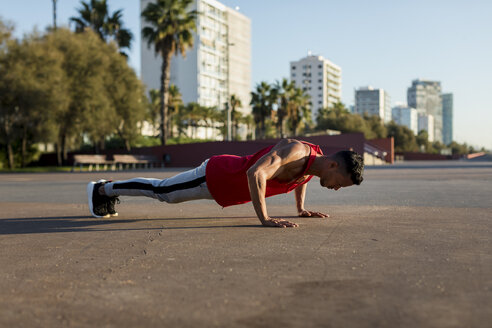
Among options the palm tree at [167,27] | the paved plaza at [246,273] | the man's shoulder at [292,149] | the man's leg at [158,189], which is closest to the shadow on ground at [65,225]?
the paved plaza at [246,273]

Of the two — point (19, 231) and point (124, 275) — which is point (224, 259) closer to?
point (124, 275)

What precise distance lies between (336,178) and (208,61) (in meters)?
110

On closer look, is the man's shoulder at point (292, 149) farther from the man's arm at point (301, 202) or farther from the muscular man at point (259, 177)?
the man's arm at point (301, 202)

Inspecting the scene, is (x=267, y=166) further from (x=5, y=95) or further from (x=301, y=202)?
(x=5, y=95)

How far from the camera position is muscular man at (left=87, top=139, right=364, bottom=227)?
4648mm

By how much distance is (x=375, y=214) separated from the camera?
639 centimetres

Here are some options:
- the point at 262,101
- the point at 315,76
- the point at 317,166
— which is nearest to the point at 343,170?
the point at 317,166

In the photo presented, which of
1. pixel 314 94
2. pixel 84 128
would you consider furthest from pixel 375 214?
pixel 314 94

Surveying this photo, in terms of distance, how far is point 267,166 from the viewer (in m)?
4.61

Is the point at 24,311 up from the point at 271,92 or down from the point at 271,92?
down

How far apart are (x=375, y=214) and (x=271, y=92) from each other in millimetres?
56436

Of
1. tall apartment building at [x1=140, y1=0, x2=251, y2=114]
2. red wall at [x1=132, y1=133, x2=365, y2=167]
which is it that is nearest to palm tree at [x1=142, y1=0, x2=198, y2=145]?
red wall at [x1=132, y1=133, x2=365, y2=167]

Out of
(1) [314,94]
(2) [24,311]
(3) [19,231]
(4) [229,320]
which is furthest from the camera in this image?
(1) [314,94]

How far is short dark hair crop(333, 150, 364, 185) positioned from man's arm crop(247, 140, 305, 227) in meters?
0.35
